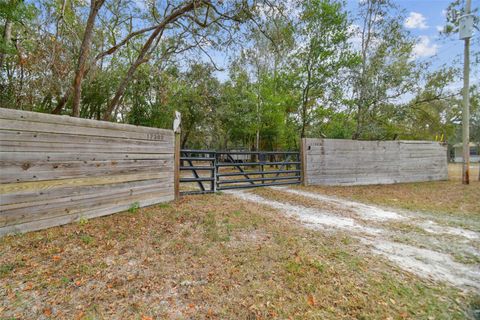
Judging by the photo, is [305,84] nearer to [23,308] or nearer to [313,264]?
[313,264]

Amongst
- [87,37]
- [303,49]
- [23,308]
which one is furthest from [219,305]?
[303,49]

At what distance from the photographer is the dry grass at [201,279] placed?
1.68 meters

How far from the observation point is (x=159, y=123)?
11297 millimetres

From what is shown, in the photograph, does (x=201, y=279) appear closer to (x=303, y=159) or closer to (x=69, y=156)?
(x=69, y=156)

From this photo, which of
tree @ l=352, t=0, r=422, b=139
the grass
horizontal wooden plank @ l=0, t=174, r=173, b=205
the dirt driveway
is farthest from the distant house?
horizontal wooden plank @ l=0, t=174, r=173, b=205

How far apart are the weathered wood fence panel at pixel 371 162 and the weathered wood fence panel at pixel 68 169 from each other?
5070 mm

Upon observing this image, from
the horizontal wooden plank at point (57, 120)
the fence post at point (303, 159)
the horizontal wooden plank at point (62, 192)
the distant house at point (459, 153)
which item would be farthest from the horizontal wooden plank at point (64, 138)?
the distant house at point (459, 153)

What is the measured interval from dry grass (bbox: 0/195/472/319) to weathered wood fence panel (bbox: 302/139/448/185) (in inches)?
183

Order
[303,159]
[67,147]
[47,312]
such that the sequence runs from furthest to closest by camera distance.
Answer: [303,159] < [67,147] < [47,312]

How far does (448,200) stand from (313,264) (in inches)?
221

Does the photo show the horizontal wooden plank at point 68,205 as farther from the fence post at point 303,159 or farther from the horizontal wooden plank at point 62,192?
the fence post at point 303,159

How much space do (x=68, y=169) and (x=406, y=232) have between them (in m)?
4.88

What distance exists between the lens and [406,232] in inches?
135

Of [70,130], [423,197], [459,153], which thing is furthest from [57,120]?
[459,153]
